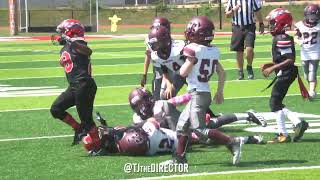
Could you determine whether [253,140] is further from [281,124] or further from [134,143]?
[134,143]

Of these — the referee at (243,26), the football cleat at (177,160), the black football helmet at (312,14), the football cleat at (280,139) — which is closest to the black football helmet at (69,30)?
the football cleat at (177,160)

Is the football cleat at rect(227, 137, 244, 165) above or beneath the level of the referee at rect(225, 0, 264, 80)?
beneath

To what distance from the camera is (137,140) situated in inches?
304

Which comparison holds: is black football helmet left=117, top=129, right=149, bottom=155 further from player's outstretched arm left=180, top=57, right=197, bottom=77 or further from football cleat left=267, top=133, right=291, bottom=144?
football cleat left=267, top=133, right=291, bottom=144

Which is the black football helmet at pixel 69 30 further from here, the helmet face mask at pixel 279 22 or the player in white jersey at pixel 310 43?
the player in white jersey at pixel 310 43

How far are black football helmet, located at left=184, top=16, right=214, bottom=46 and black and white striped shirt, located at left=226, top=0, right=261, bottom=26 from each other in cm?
873

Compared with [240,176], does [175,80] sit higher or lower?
higher

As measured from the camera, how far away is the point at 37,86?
596 inches

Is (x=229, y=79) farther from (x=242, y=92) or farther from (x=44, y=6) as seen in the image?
(x=44, y=6)

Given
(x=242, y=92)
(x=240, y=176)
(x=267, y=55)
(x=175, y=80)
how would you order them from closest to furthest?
(x=240, y=176), (x=175, y=80), (x=242, y=92), (x=267, y=55)

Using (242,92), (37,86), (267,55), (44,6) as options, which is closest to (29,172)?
(242,92)

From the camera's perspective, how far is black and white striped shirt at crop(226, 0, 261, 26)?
624 inches

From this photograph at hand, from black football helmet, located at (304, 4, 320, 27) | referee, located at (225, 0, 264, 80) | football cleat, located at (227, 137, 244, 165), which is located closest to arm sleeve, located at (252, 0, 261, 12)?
referee, located at (225, 0, 264, 80)

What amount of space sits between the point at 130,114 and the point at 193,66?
3888 millimetres
